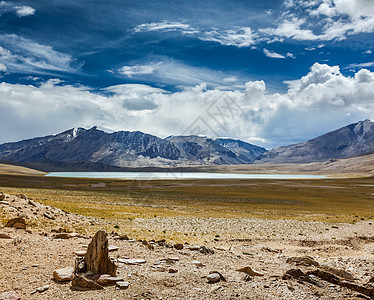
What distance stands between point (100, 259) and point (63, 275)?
4.27 feet

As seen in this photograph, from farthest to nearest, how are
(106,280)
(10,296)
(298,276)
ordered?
(298,276)
(106,280)
(10,296)

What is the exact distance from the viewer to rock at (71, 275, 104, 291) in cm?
972

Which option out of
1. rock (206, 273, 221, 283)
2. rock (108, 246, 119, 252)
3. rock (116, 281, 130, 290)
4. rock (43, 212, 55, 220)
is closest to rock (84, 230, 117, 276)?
rock (116, 281, 130, 290)

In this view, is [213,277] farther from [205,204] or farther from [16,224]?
[205,204]

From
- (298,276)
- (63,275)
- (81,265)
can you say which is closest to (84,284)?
(63,275)

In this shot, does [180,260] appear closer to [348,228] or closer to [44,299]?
[44,299]

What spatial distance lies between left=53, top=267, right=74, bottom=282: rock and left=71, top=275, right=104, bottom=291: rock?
0.47m

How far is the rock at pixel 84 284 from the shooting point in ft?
31.9

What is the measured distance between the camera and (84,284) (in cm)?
976

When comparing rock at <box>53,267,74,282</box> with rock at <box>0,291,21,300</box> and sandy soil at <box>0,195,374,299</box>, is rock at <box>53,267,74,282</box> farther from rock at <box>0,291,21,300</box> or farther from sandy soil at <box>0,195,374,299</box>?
rock at <box>0,291,21,300</box>

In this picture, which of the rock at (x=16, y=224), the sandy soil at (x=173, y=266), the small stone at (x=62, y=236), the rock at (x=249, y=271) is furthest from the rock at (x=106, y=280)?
the rock at (x=16, y=224)

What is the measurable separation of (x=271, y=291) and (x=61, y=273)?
739 cm

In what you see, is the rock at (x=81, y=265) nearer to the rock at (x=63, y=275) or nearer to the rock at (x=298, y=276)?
the rock at (x=63, y=275)

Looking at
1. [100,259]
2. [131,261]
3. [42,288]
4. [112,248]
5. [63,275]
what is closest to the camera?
[42,288]
